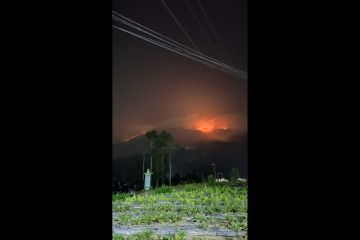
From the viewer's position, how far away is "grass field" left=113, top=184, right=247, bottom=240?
366cm

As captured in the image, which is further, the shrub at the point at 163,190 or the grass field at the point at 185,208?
the shrub at the point at 163,190

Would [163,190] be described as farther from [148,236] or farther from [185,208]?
[148,236]

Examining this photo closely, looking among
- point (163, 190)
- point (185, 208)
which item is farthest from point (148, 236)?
point (163, 190)

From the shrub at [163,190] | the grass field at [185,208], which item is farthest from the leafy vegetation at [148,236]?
the shrub at [163,190]

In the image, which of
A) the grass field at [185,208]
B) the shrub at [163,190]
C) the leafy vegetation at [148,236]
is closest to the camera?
the leafy vegetation at [148,236]

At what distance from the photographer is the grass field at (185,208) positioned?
3.66 meters

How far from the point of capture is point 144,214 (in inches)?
157

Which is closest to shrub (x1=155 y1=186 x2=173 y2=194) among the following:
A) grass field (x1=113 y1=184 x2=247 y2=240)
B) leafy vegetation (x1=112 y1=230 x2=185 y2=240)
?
grass field (x1=113 y1=184 x2=247 y2=240)

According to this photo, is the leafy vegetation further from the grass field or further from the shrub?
the shrub

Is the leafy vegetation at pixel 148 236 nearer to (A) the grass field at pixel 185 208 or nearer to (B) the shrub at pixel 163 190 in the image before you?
(A) the grass field at pixel 185 208

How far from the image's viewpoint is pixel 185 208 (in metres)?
4.07
